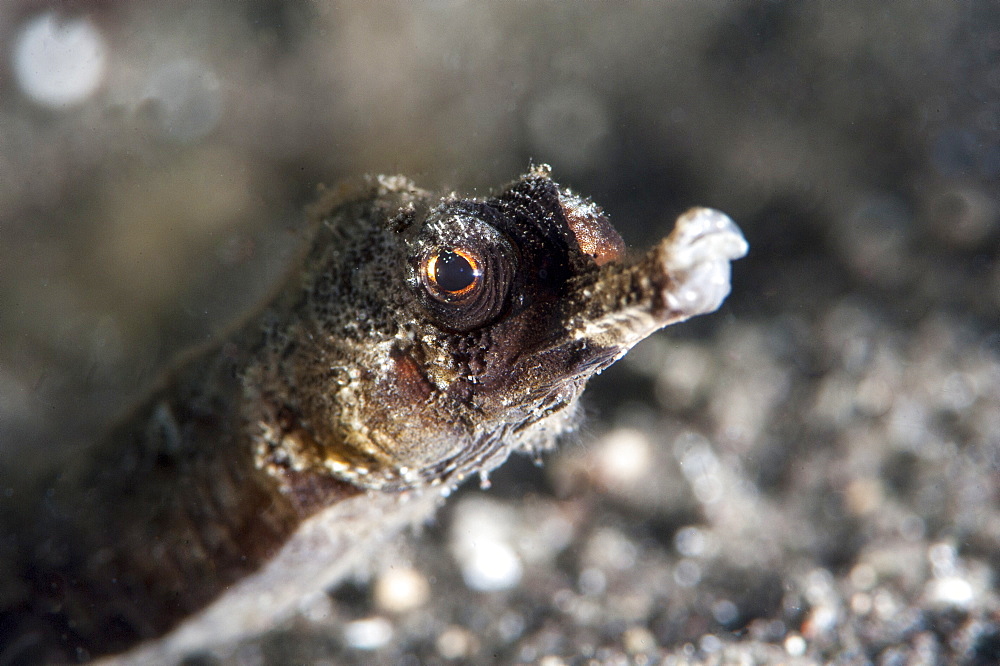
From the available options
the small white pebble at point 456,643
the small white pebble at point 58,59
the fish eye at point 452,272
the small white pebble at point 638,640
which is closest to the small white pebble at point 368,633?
the small white pebble at point 456,643

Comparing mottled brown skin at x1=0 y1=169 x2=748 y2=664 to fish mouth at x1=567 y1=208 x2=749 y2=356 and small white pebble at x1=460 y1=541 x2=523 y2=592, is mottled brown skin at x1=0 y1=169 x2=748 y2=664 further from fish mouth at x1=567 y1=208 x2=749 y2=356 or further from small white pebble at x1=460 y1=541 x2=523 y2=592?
small white pebble at x1=460 y1=541 x2=523 y2=592

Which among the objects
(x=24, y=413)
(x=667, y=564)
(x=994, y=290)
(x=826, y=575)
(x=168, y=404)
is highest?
→ (x=24, y=413)

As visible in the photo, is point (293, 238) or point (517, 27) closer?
point (293, 238)

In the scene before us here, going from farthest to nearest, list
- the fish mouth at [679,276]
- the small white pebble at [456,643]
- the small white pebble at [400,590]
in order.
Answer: the small white pebble at [400,590], the small white pebble at [456,643], the fish mouth at [679,276]

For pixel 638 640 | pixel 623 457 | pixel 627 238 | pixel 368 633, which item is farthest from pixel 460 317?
pixel 623 457

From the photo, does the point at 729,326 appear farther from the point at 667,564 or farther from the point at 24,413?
the point at 24,413

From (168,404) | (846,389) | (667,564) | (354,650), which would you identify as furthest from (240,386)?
(846,389)

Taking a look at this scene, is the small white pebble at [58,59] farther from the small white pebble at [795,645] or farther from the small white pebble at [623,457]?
the small white pebble at [795,645]
